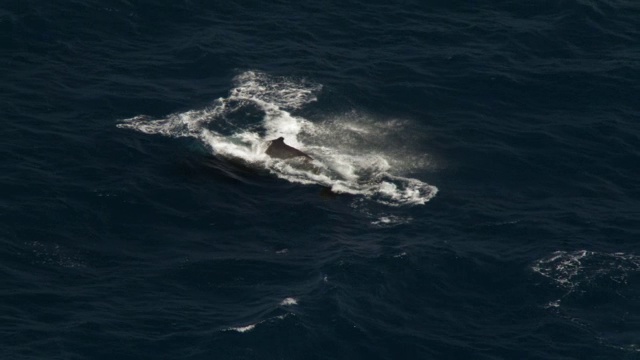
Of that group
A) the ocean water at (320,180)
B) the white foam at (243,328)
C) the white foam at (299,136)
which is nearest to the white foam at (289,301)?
the ocean water at (320,180)

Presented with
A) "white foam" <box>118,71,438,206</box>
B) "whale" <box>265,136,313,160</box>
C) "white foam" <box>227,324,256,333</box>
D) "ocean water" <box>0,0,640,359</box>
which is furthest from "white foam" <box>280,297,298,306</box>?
"whale" <box>265,136,313,160</box>

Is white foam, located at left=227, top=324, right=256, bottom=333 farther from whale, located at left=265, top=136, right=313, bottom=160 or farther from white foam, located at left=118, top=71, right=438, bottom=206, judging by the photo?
whale, located at left=265, top=136, right=313, bottom=160

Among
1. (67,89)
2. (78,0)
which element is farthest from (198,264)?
(78,0)

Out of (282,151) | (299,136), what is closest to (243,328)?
(282,151)

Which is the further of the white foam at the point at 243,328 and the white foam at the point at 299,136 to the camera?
the white foam at the point at 299,136

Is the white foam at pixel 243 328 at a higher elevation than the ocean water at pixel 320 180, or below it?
below

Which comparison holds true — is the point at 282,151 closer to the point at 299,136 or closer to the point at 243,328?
the point at 299,136

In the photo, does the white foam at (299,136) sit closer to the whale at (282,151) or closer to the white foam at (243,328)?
the whale at (282,151)
